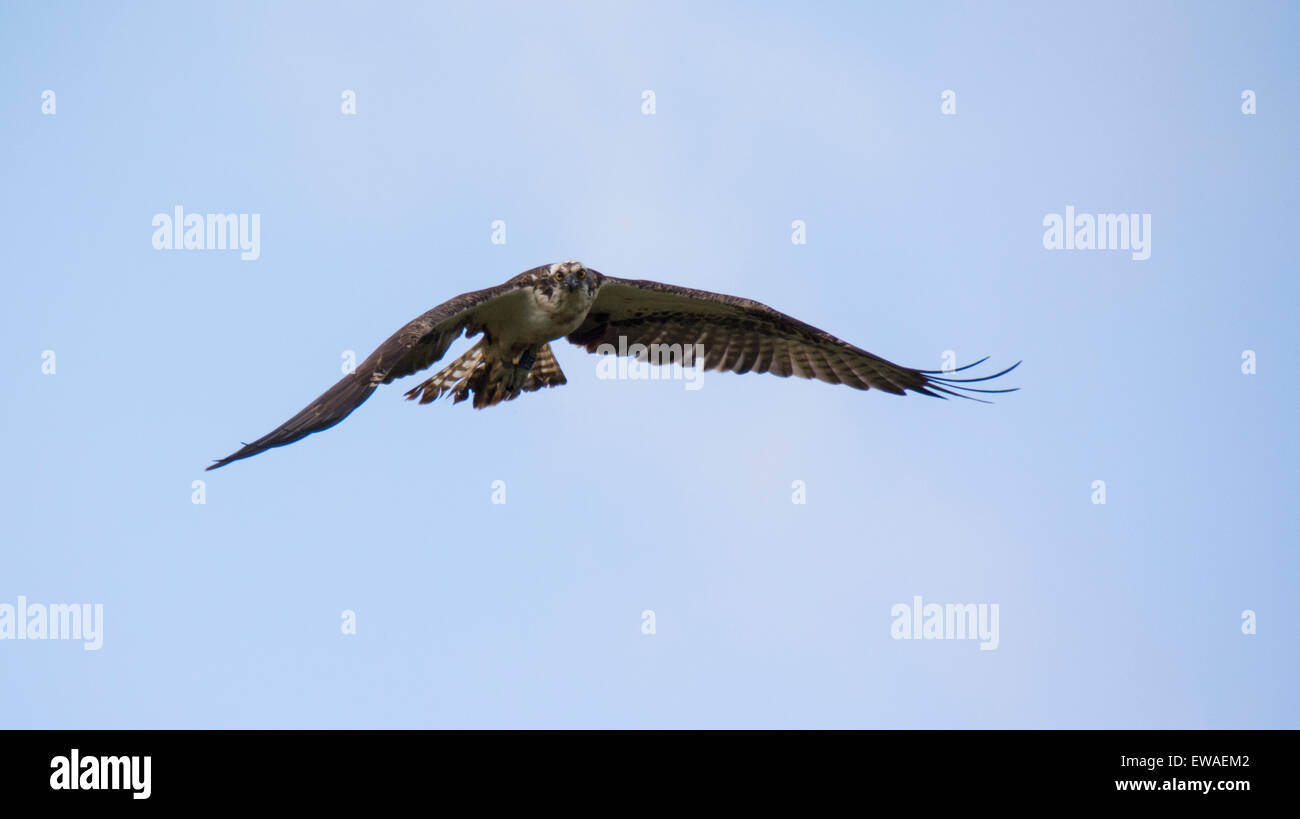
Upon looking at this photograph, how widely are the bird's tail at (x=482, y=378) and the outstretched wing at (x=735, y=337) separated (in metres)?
0.96

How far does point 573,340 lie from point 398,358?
12.3ft

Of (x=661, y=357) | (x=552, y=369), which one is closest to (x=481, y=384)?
(x=552, y=369)

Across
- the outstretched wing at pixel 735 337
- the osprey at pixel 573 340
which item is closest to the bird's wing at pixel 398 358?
the osprey at pixel 573 340

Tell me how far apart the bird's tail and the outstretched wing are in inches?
37.8

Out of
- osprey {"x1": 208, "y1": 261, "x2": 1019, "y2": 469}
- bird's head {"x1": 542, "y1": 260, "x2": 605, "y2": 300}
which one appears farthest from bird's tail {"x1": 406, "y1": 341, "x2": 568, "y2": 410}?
bird's head {"x1": 542, "y1": 260, "x2": 605, "y2": 300}

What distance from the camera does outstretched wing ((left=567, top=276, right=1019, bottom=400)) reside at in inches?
570

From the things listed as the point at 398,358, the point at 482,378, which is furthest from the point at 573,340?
the point at 398,358

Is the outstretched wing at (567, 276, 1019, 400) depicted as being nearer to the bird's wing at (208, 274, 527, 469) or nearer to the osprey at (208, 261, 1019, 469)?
the osprey at (208, 261, 1019, 469)

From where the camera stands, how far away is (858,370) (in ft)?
49.7

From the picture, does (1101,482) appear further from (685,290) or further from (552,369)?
(552,369)

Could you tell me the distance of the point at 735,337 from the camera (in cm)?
1534

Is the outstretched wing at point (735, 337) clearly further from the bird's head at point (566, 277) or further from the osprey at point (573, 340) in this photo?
the bird's head at point (566, 277)

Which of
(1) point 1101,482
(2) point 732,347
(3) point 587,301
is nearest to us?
(3) point 587,301
